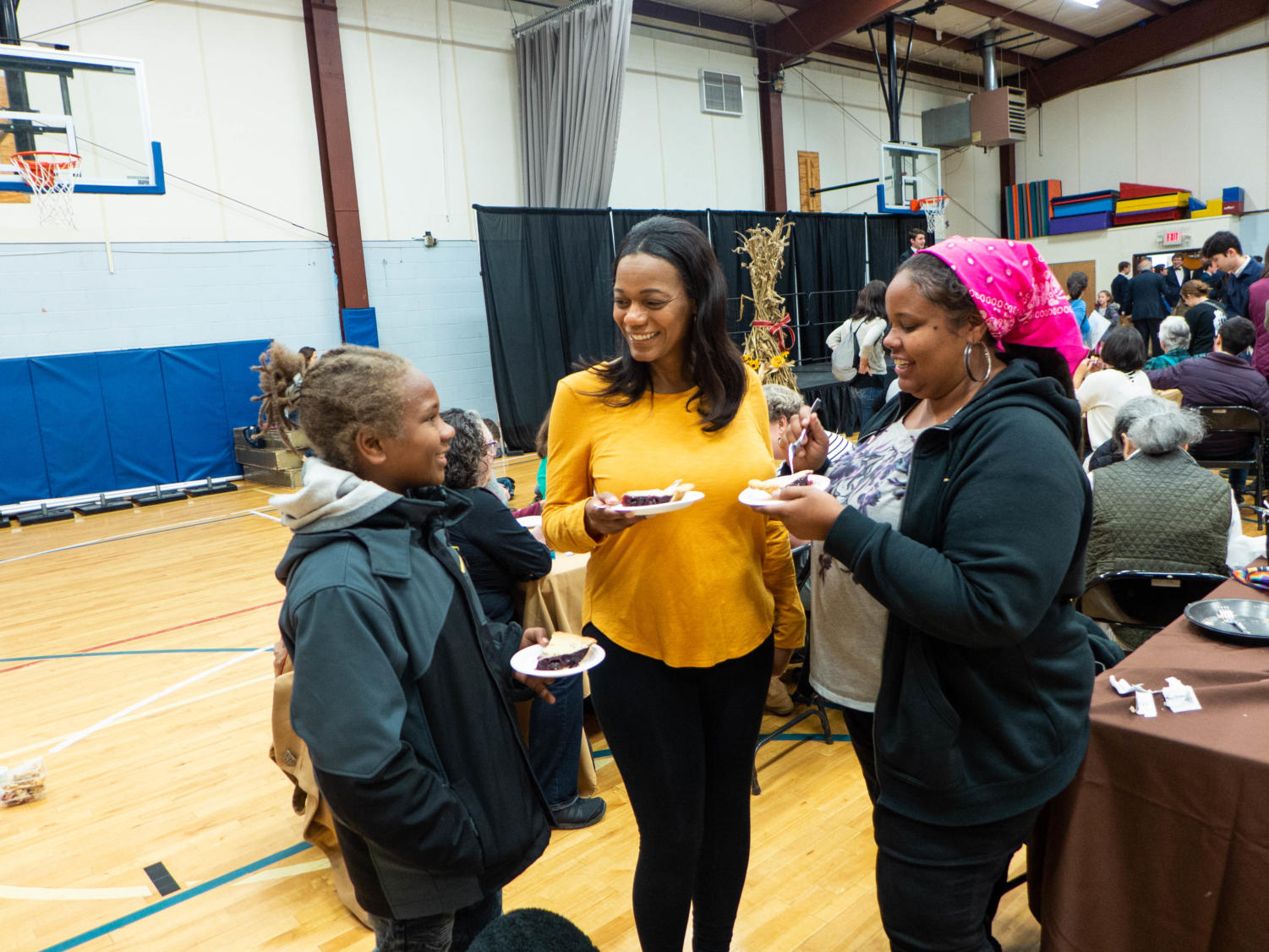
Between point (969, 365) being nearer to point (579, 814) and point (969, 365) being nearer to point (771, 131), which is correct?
point (579, 814)

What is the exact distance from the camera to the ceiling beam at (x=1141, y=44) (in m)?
13.7

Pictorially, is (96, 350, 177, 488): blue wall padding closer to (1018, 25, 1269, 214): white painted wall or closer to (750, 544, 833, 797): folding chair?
(750, 544, 833, 797): folding chair

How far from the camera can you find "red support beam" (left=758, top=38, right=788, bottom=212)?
13.2m

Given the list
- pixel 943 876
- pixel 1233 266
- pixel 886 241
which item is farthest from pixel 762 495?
pixel 886 241

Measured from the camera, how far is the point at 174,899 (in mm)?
2539

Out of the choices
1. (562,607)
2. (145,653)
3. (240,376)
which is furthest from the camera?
(240,376)

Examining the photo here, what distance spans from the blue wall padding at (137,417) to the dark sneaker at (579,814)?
7.70m

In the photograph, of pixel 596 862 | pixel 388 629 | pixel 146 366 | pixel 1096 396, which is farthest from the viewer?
pixel 146 366

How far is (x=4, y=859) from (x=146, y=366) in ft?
22.6

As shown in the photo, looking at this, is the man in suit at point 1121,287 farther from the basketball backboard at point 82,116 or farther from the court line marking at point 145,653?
the court line marking at point 145,653

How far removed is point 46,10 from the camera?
7.80 m

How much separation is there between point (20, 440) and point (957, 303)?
9.25 m

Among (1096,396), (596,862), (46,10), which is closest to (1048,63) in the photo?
(1096,396)

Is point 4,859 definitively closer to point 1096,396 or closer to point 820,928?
point 820,928
